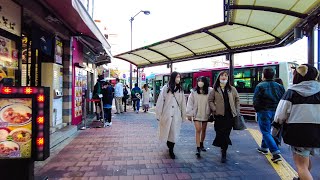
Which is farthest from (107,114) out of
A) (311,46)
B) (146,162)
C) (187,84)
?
(187,84)

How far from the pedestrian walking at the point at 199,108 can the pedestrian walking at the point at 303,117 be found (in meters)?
2.53

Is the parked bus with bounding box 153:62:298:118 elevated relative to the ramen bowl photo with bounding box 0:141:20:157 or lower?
Answer: elevated

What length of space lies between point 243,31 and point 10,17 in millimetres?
7295

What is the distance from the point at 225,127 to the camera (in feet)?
19.8

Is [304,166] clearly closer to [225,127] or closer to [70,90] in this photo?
[225,127]

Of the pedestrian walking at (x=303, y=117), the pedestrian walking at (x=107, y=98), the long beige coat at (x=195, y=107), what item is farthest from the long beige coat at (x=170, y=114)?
the pedestrian walking at (x=107, y=98)

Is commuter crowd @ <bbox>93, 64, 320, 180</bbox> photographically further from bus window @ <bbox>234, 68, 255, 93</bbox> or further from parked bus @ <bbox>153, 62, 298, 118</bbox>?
bus window @ <bbox>234, 68, 255, 93</bbox>

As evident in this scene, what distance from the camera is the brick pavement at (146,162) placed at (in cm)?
511

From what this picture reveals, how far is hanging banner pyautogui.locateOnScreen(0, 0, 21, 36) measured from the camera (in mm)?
5551

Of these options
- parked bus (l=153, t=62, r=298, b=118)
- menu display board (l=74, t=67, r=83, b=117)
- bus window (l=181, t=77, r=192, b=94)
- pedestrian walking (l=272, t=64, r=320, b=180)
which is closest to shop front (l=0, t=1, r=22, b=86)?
menu display board (l=74, t=67, r=83, b=117)

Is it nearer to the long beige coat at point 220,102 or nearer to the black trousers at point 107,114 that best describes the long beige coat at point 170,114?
the long beige coat at point 220,102

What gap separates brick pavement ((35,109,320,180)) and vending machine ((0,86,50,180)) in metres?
1.19

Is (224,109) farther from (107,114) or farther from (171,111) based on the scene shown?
(107,114)

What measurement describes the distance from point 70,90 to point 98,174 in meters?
5.27
